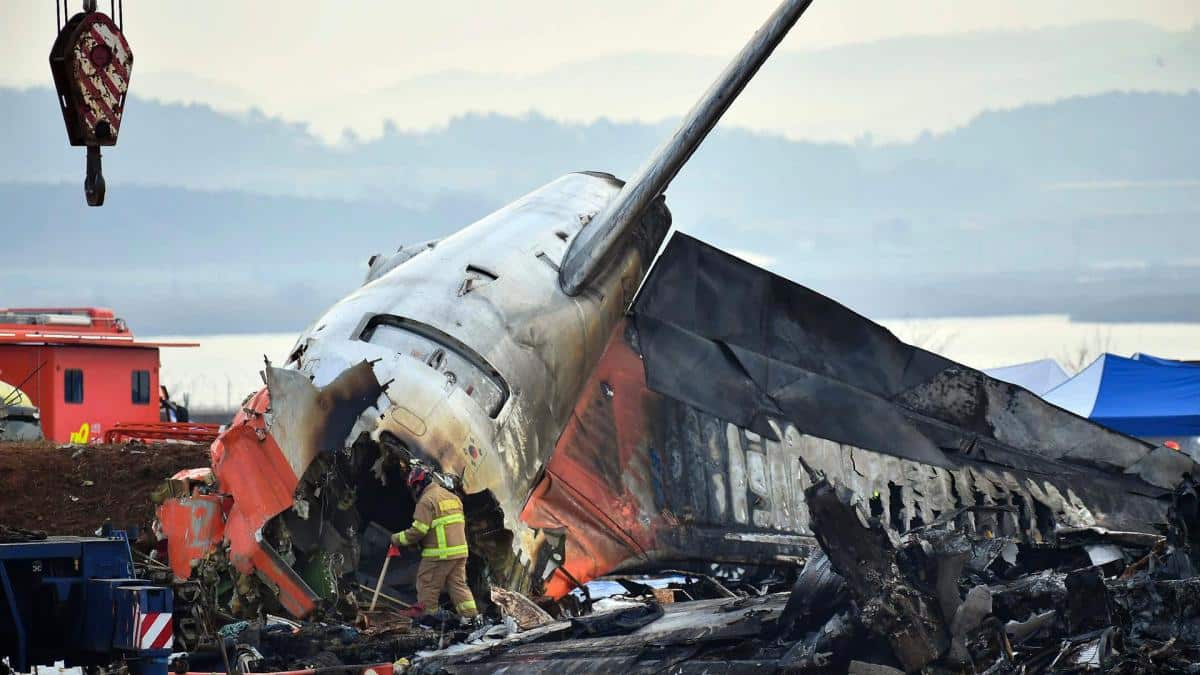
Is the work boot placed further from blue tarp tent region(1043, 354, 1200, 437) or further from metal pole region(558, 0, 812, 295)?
blue tarp tent region(1043, 354, 1200, 437)

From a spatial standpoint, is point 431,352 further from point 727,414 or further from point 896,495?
point 896,495

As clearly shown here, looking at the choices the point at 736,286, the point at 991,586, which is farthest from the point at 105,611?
the point at 736,286

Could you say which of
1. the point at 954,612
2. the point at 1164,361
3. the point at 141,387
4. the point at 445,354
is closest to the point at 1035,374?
the point at 1164,361

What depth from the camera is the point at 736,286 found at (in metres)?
20.0

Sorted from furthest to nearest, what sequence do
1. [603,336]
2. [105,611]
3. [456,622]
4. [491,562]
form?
[603,336], [491,562], [456,622], [105,611]

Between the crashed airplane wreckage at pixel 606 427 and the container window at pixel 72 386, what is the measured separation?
13551mm

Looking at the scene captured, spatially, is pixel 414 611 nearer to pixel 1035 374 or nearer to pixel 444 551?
pixel 444 551

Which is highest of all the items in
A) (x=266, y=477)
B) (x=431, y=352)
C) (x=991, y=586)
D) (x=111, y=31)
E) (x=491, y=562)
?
(x=111, y=31)

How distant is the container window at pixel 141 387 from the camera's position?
33375 millimetres

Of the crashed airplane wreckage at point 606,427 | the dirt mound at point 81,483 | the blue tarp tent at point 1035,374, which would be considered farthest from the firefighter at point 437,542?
the blue tarp tent at point 1035,374

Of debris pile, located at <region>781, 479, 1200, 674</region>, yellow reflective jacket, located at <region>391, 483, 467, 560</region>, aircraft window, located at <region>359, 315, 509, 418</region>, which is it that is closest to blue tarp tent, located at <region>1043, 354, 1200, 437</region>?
aircraft window, located at <region>359, 315, 509, 418</region>

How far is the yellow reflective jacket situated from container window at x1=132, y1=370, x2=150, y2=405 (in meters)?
19.8

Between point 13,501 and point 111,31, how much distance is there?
403 inches

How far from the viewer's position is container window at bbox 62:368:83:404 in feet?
103
